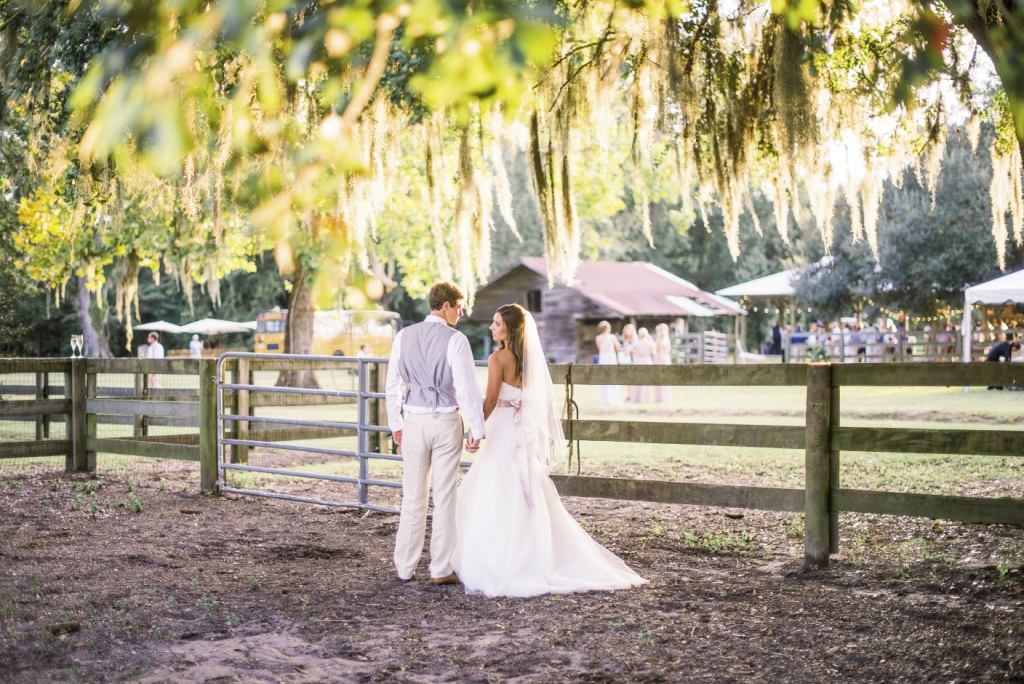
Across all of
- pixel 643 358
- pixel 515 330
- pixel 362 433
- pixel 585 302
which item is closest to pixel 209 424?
pixel 362 433

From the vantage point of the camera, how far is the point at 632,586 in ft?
17.7

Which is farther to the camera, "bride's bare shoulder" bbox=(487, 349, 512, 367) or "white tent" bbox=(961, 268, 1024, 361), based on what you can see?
"white tent" bbox=(961, 268, 1024, 361)

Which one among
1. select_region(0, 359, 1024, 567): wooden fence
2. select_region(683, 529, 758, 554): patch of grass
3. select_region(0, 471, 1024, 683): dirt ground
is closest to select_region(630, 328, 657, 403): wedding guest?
select_region(0, 471, 1024, 683): dirt ground

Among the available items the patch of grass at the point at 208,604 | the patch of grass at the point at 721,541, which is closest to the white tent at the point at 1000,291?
the patch of grass at the point at 721,541

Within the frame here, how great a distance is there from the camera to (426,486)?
5.81 meters

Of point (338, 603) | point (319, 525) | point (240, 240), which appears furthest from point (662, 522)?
point (240, 240)

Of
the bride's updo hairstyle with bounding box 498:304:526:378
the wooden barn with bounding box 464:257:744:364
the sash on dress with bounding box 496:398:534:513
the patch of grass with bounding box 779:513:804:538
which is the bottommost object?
the patch of grass with bounding box 779:513:804:538

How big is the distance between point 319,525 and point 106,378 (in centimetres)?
1930

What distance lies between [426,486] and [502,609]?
3.41 ft

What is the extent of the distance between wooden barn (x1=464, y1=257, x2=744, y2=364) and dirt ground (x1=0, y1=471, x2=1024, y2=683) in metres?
31.1

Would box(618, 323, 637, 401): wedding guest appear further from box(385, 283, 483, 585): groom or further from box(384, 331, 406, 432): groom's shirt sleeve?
box(385, 283, 483, 585): groom

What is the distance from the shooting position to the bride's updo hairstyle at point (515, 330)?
5.80 metres

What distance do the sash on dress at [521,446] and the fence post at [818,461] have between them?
1.56 meters

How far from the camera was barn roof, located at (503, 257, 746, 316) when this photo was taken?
38.8 m
